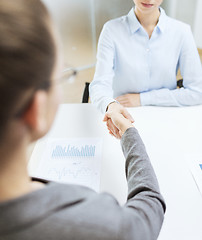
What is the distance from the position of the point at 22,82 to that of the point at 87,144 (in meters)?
0.73

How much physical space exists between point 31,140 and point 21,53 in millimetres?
146

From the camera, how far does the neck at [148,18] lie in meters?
1.38

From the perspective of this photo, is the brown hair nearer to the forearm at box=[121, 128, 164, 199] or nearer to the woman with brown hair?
the woman with brown hair

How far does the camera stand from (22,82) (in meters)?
0.33

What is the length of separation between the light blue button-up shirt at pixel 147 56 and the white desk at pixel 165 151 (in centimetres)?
15

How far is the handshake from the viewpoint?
98 centimetres

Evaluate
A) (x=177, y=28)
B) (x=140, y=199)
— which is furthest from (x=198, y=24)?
(x=140, y=199)

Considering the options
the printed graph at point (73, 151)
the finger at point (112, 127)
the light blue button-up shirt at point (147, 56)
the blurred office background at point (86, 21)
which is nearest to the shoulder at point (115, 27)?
the light blue button-up shirt at point (147, 56)

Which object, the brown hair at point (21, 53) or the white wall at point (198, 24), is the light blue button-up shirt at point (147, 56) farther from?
the white wall at point (198, 24)

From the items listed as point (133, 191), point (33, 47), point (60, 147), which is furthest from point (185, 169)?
point (33, 47)

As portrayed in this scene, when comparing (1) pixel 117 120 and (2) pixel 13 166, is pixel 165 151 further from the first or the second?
(2) pixel 13 166

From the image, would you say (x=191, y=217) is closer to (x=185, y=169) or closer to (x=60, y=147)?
(x=185, y=169)

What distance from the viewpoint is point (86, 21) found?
3.23m

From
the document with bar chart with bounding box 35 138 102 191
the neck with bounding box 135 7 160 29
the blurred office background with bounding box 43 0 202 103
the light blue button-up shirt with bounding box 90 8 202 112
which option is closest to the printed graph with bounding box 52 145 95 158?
the document with bar chart with bounding box 35 138 102 191
